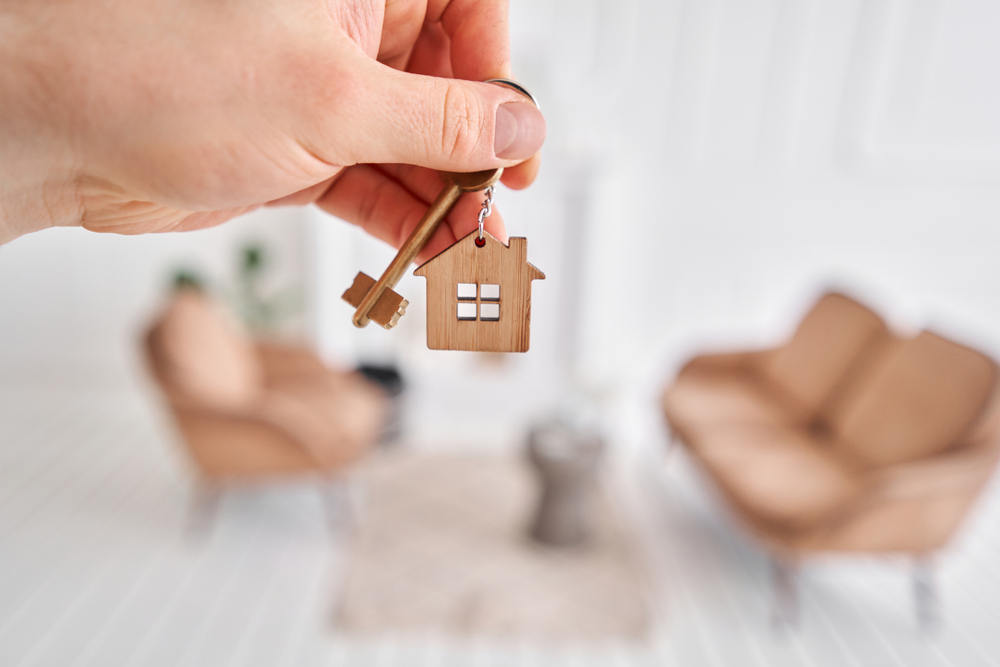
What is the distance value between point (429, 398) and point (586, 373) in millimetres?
958

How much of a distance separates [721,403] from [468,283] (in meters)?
2.68

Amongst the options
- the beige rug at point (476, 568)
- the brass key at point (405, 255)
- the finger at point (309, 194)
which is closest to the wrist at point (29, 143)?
the finger at point (309, 194)

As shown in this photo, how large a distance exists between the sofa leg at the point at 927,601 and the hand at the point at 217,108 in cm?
243

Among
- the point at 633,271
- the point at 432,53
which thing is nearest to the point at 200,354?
the point at 432,53

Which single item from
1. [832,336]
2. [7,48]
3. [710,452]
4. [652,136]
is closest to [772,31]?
[652,136]

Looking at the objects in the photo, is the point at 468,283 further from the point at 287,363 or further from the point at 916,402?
the point at 287,363

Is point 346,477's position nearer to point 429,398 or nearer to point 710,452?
point 429,398

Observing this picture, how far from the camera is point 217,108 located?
65 cm

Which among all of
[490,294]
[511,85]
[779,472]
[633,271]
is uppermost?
[511,85]

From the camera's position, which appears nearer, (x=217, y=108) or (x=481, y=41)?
(x=217, y=108)

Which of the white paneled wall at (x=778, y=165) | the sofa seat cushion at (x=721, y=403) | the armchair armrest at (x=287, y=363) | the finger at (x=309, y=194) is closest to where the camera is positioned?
the finger at (x=309, y=194)

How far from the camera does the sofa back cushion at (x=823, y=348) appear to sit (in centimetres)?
285

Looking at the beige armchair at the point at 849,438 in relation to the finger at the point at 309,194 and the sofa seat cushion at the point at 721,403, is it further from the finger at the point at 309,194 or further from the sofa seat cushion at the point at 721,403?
the finger at the point at 309,194

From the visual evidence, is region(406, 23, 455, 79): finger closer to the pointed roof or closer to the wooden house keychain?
the wooden house keychain
